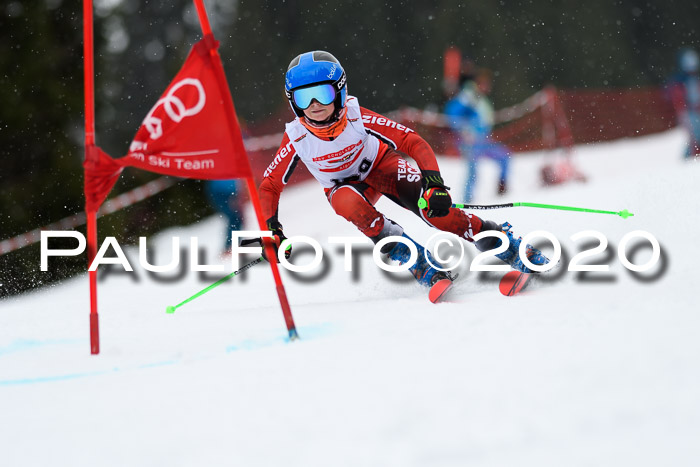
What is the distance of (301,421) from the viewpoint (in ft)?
8.02

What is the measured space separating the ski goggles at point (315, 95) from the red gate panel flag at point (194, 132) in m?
0.69

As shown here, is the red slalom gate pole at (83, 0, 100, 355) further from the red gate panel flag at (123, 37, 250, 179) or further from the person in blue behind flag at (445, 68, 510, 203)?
the person in blue behind flag at (445, 68, 510, 203)

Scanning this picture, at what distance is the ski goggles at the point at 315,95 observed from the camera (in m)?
4.15

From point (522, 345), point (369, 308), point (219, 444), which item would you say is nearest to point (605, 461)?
point (522, 345)

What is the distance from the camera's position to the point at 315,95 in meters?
4.16

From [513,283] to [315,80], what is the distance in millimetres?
1605

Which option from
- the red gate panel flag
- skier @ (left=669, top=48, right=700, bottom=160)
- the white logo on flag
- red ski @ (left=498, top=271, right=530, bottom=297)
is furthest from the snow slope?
skier @ (left=669, top=48, right=700, bottom=160)

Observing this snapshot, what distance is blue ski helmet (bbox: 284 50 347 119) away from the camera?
4.13 meters

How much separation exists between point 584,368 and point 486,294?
1781 millimetres

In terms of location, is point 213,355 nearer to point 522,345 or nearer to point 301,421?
point 301,421

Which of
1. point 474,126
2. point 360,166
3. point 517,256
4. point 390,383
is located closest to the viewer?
point 390,383

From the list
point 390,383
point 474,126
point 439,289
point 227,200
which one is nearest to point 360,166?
point 439,289

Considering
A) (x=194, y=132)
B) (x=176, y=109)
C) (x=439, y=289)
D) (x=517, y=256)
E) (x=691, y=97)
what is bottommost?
(x=439, y=289)

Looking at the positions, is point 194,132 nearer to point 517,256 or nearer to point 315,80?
point 315,80
